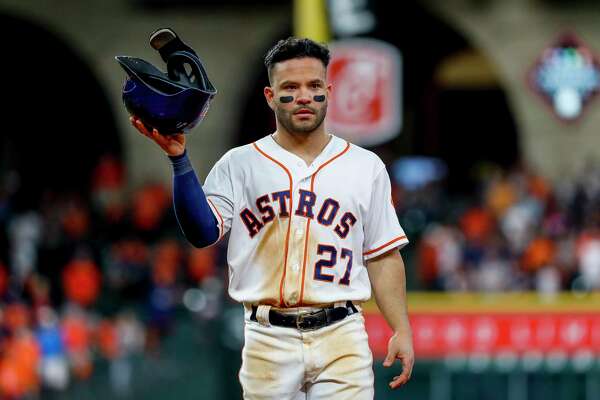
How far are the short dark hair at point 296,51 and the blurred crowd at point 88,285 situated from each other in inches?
371

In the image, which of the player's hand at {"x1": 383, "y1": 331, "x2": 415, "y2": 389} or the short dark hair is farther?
the player's hand at {"x1": 383, "y1": 331, "x2": 415, "y2": 389}

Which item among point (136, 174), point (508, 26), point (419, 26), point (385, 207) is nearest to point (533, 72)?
point (508, 26)

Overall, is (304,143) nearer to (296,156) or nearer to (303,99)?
(296,156)

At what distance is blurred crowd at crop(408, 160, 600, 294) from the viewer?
14.2 meters

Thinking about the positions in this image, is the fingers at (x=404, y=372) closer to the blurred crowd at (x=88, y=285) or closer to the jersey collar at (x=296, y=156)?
the jersey collar at (x=296, y=156)

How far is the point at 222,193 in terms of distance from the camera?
4762mm

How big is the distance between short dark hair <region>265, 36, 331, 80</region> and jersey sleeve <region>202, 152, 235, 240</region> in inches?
14.4

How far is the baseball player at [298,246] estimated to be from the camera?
4.73 m

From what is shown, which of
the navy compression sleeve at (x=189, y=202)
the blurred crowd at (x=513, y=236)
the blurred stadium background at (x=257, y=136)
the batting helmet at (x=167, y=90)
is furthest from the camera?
the blurred crowd at (x=513, y=236)

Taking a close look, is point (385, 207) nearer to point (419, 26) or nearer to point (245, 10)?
point (245, 10)

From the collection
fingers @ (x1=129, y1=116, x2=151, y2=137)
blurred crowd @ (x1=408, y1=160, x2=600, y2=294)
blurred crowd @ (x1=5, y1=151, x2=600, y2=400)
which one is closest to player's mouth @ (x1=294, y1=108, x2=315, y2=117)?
fingers @ (x1=129, y1=116, x2=151, y2=137)

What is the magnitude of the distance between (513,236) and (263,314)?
10.7 m

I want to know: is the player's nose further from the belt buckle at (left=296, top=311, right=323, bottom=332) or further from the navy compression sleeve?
the belt buckle at (left=296, top=311, right=323, bottom=332)

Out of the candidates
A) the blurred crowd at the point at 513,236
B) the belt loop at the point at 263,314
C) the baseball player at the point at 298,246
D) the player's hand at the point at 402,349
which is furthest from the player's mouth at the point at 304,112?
the blurred crowd at the point at 513,236
